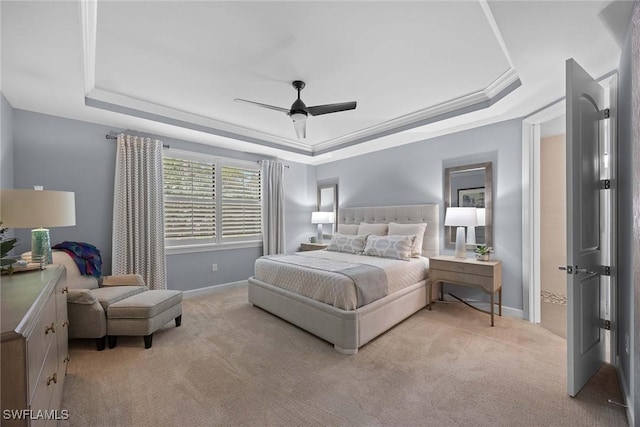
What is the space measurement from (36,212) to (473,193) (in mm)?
4629

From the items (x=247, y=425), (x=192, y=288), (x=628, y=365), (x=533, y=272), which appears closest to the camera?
(x=247, y=425)

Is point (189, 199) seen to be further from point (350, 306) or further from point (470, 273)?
point (470, 273)

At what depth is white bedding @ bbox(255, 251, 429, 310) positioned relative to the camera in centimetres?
260

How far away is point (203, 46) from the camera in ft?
7.43

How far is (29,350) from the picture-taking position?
982 mm

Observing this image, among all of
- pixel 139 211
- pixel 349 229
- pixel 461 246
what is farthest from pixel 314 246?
pixel 139 211

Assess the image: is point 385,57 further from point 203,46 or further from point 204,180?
point 204,180

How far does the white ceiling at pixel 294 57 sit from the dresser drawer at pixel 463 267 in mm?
1854

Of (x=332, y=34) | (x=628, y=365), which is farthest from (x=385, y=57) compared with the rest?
(x=628, y=365)

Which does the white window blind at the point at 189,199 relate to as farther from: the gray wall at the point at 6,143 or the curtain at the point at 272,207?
the gray wall at the point at 6,143

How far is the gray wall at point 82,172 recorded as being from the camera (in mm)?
3080

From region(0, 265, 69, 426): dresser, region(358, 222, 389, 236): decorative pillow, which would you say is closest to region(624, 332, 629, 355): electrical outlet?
region(358, 222, 389, 236): decorative pillow

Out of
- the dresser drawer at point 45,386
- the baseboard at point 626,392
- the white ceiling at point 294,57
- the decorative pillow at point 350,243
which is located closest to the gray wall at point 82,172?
the white ceiling at point 294,57

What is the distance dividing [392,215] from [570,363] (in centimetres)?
293
